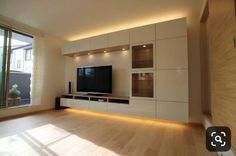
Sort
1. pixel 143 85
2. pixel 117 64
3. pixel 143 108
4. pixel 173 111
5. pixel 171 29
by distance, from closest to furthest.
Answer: pixel 173 111 < pixel 171 29 < pixel 143 108 < pixel 143 85 < pixel 117 64

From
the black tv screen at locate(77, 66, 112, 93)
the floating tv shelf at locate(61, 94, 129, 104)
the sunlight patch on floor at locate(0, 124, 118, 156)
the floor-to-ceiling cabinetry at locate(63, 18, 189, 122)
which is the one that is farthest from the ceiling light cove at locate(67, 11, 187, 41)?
the sunlight patch on floor at locate(0, 124, 118, 156)

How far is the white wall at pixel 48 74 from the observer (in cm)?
423

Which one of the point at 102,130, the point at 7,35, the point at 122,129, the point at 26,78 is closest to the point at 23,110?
the point at 26,78

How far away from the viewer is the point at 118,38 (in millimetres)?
3623

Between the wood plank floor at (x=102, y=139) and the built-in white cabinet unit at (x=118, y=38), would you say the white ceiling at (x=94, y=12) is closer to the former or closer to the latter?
the built-in white cabinet unit at (x=118, y=38)

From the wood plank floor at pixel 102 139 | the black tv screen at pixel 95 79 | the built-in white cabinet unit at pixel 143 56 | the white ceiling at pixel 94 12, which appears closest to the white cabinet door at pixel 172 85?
the built-in white cabinet unit at pixel 143 56

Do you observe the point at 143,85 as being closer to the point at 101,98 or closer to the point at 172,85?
the point at 172,85

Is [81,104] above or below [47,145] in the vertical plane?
above

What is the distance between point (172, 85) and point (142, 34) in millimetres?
1364

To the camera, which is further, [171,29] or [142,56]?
[142,56]

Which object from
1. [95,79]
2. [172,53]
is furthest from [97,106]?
[172,53]

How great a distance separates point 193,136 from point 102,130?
159cm

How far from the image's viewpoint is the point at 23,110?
390cm

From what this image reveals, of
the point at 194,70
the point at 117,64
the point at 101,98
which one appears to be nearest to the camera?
the point at 194,70
